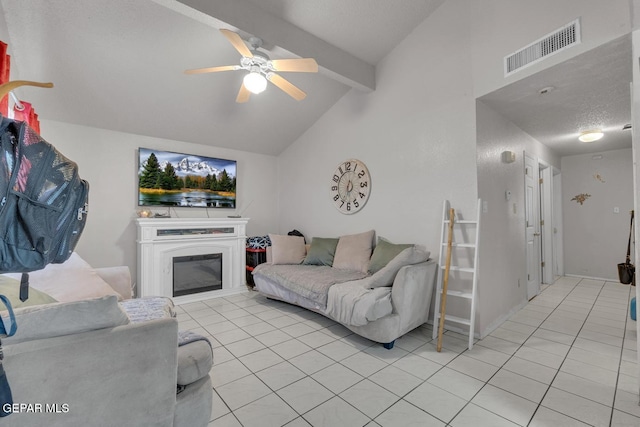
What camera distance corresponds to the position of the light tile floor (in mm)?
1677

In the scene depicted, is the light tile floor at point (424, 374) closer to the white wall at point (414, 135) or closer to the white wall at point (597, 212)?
the white wall at point (414, 135)

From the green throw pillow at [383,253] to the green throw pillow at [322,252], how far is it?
0.71 metres

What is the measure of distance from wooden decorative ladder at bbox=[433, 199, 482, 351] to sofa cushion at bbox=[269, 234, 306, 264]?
205cm

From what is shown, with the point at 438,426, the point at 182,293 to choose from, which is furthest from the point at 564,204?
the point at 182,293

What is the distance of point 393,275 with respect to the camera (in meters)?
2.67

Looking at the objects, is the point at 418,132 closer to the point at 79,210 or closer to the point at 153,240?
the point at 79,210

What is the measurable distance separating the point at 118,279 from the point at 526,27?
4.29m

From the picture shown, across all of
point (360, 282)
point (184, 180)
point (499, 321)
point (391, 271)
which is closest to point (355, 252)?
point (360, 282)

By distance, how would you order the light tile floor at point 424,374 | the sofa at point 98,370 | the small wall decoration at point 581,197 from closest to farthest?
the sofa at point 98,370, the light tile floor at point 424,374, the small wall decoration at point 581,197

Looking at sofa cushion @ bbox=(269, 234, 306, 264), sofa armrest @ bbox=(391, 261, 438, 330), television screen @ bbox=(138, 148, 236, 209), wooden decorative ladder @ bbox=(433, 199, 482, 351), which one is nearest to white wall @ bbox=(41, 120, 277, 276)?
television screen @ bbox=(138, 148, 236, 209)

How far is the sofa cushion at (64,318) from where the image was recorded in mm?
942

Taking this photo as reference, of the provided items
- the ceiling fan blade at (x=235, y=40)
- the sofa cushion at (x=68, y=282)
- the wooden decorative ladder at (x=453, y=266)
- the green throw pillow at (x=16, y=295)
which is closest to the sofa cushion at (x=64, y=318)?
the green throw pillow at (x=16, y=295)

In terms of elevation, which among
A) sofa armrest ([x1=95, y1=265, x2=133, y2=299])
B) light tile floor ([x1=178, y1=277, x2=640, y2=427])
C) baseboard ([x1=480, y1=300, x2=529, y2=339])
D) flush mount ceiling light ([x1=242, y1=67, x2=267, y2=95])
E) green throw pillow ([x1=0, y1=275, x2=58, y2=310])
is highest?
flush mount ceiling light ([x1=242, y1=67, x2=267, y2=95])

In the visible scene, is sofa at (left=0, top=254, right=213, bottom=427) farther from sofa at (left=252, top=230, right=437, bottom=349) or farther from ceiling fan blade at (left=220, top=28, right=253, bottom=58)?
ceiling fan blade at (left=220, top=28, right=253, bottom=58)
